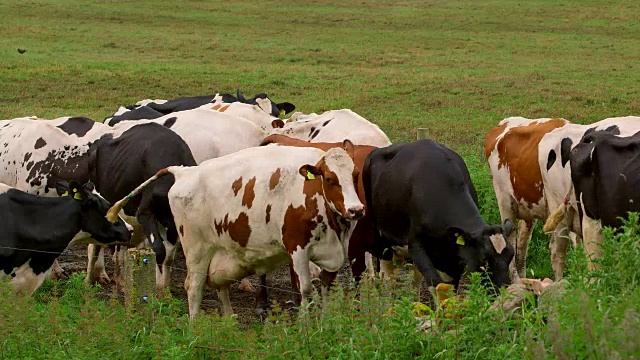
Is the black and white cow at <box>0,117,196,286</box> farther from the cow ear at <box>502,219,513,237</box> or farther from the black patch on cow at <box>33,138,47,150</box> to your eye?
the cow ear at <box>502,219,513,237</box>

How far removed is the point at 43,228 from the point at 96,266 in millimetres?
1899

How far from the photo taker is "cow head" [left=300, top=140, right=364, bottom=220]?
31.3 ft

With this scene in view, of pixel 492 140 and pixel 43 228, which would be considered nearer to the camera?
pixel 43 228

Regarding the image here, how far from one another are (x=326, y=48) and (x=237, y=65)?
4.91m

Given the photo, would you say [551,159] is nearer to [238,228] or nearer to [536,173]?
[536,173]

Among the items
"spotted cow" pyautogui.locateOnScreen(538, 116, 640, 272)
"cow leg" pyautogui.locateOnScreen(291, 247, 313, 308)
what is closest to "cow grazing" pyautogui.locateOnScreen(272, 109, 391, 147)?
"spotted cow" pyautogui.locateOnScreen(538, 116, 640, 272)

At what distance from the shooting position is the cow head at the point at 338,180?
376 inches

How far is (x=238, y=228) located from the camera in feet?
33.3

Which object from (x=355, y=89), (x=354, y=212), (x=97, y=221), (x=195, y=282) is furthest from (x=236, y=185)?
(x=355, y=89)

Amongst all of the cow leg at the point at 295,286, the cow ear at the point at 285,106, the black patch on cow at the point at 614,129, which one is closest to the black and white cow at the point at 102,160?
the cow leg at the point at 295,286

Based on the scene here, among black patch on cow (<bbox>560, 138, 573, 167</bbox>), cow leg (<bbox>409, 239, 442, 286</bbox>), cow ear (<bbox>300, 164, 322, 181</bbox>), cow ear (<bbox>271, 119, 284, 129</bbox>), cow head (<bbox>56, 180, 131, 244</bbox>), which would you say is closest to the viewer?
cow ear (<bbox>300, 164, 322, 181</bbox>)

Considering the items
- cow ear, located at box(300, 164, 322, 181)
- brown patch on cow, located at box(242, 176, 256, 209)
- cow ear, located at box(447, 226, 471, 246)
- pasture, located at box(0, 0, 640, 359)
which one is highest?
cow ear, located at box(300, 164, 322, 181)

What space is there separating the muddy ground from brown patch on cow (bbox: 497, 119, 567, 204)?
206cm

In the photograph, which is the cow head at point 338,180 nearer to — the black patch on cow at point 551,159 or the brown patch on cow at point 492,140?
the black patch on cow at point 551,159
